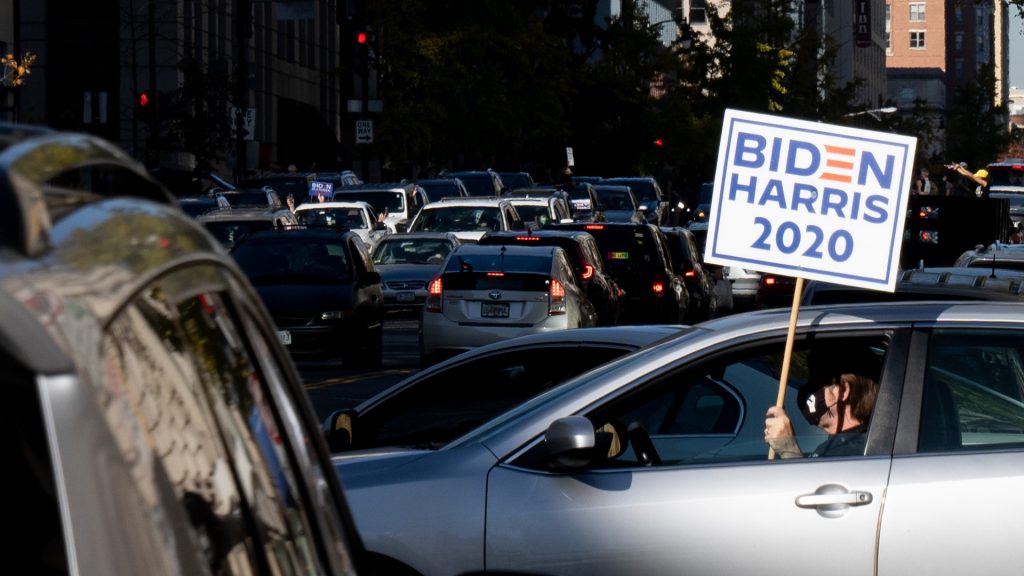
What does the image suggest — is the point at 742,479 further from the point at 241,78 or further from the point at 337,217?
the point at 241,78

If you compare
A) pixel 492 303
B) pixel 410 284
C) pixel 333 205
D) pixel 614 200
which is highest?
pixel 333 205

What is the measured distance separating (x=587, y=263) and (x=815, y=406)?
18.3 m

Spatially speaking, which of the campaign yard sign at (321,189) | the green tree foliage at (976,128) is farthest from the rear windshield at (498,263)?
the green tree foliage at (976,128)

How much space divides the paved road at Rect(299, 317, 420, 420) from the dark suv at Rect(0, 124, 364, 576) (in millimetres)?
13002

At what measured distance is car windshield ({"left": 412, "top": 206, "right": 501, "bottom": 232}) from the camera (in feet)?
112

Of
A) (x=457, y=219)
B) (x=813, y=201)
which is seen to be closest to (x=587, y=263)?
(x=457, y=219)

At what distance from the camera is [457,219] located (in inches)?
1361

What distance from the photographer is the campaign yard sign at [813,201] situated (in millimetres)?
6688

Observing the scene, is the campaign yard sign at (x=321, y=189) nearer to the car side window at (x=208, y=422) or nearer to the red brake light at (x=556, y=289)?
the red brake light at (x=556, y=289)

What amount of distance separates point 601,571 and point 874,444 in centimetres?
91

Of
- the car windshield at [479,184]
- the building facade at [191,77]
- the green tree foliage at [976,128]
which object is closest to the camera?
the car windshield at [479,184]

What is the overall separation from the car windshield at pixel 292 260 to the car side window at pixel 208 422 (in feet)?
63.3

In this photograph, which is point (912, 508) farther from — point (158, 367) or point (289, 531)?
point (158, 367)

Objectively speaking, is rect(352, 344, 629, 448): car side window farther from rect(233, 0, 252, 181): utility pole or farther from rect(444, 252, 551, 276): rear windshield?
rect(233, 0, 252, 181): utility pole
